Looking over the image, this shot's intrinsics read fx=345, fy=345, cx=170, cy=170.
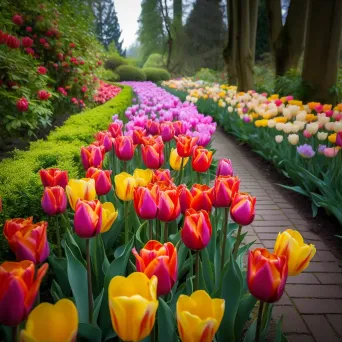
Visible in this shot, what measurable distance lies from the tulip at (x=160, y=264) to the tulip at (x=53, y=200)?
603 mm

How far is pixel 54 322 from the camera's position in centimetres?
84

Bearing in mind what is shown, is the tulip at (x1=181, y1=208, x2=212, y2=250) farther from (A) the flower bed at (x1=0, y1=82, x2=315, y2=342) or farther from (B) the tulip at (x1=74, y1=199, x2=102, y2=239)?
(B) the tulip at (x1=74, y1=199, x2=102, y2=239)

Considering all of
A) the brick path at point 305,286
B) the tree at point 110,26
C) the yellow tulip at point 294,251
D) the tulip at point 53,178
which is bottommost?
the brick path at point 305,286

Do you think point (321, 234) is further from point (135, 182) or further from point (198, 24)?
point (198, 24)

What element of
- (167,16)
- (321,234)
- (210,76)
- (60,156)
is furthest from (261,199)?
(167,16)

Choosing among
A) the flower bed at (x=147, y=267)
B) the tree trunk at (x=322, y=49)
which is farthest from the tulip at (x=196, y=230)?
the tree trunk at (x=322, y=49)

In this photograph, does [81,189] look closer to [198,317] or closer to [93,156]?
[93,156]

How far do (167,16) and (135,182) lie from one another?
3434 centimetres

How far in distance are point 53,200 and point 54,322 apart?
0.73 m

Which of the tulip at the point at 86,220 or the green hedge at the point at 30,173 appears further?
the green hedge at the point at 30,173

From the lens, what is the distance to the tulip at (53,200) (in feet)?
4.84

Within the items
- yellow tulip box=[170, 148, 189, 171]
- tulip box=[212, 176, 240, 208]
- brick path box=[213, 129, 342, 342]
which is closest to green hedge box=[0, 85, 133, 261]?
yellow tulip box=[170, 148, 189, 171]

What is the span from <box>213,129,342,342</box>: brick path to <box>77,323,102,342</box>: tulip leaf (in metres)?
1.14

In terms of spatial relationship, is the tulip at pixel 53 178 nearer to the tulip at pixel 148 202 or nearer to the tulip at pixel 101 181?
the tulip at pixel 101 181
